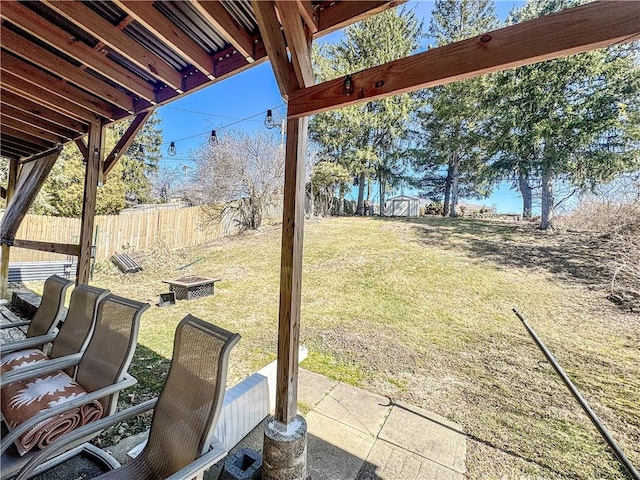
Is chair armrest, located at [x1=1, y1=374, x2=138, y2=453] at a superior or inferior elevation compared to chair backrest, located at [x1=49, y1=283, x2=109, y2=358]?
inferior

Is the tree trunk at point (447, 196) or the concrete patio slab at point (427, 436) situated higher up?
the tree trunk at point (447, 196)

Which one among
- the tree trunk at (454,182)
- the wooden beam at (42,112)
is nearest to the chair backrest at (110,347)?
the wooden beam at (42,112)

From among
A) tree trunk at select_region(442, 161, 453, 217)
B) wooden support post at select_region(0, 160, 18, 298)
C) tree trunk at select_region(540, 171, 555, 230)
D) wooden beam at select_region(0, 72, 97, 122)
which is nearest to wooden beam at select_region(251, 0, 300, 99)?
wooden beam at select_region(0, 72, 97, 122)

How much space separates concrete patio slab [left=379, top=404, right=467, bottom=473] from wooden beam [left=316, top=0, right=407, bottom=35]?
9.19 ft

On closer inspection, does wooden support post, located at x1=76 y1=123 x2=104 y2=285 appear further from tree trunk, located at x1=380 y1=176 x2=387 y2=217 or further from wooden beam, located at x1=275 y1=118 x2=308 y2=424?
tree trunk, located at x1=380 y1=176 x2=387 y2=217

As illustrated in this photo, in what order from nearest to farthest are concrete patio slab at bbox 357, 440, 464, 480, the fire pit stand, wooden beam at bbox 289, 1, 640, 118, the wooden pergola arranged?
wooden beam at bbox 289, 1, 640, 118 → the wooden pergola → concrete patio slab at bbox 357, 440, 464, 480 → the fire pit stand

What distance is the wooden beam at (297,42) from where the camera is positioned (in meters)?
1.47

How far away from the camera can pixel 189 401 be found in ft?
4.53

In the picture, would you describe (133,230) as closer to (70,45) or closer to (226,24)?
(70,45)

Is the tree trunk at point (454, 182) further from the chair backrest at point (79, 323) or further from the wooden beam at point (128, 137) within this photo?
the chair backrest at point (79, 323)

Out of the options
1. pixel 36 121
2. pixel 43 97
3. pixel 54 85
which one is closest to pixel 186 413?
pixel 54 85

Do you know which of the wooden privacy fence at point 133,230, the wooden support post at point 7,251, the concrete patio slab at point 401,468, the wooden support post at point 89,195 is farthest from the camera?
the wooden privacy fence at point 133,230

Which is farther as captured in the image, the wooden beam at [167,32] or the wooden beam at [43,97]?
the wooden beam at [43,97]

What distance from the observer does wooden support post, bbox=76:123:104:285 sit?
10.6ft
